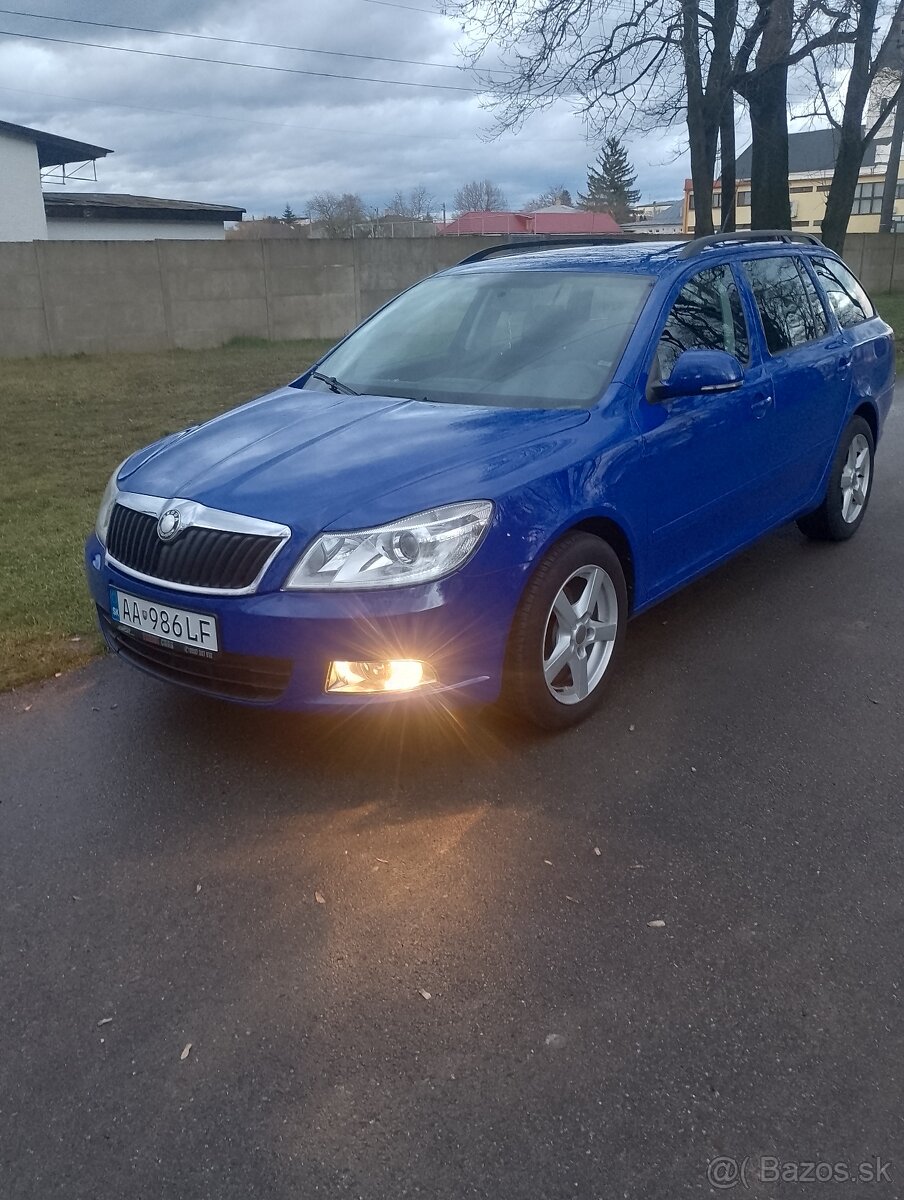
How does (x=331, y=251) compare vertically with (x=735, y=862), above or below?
above

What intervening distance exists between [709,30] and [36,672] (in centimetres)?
1680

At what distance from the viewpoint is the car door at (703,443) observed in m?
4.22

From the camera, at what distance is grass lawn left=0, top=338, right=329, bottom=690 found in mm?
→ 5023

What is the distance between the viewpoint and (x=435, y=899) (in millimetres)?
2957

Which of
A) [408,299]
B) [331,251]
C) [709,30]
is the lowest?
[408,299]

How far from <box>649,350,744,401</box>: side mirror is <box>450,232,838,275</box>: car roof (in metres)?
0.64

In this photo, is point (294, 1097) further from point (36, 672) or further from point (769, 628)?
point (769, 628)

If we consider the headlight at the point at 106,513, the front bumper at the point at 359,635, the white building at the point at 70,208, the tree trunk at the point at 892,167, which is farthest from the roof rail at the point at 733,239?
the tree trunk at the point at 892,167

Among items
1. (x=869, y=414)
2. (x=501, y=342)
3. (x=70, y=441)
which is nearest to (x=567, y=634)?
(x=501, y=342)

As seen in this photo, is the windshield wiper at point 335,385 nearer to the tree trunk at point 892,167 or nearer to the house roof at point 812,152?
the tree trunk at point 892,167

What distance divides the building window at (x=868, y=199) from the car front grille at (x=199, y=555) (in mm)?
81331

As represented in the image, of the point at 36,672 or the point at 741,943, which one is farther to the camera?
the point at 36,672

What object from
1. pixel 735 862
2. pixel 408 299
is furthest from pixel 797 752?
pixel 408 299

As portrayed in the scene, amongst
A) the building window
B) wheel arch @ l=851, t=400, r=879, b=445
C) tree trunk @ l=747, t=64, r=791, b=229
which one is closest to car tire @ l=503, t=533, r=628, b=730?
wheel arch @ l=851, t=400, r=879, b=445
